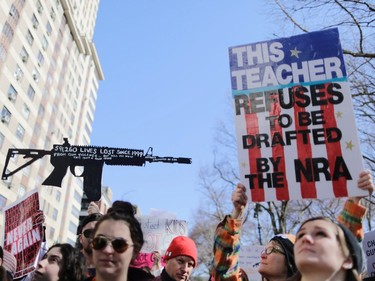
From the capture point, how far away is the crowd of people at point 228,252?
1.75m

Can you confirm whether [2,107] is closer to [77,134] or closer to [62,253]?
[77,134]

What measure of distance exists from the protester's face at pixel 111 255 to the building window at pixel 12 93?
1126 inches

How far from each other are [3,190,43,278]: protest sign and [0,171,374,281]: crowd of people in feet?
0.73

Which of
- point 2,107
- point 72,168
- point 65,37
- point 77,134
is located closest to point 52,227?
point 77,134

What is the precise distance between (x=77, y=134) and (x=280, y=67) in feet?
155

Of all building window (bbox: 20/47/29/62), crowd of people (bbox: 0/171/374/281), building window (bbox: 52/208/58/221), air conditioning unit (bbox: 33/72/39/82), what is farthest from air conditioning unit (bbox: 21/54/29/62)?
crowd of people (bbox: 0/171/374/281)

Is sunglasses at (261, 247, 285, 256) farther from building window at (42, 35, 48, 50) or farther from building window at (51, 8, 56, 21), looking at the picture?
building window at (51, 8, 56, 21)

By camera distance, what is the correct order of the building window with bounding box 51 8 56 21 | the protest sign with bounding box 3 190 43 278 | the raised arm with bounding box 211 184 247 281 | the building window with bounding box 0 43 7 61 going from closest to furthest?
1. the raised arm with bounding box 211 184 247 281
2. the protest sign with bounding box 3 190 43 278
3. the building window with bounding box 0 43 7 61
4. the building window with bounding box 51 8 56 21

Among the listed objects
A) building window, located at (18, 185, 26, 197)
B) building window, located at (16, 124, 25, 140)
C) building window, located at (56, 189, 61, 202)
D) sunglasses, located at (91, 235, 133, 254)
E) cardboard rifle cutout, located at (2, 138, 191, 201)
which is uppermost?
building window, located at (16, 124, 25, 140)

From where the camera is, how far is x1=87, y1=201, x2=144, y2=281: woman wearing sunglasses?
1.95 meters

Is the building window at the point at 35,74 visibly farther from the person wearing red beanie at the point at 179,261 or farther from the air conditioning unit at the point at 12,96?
the person wearing red beanie at the point at 179,261

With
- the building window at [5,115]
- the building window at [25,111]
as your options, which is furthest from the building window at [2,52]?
the building window at [25,111]

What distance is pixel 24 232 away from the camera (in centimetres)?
381

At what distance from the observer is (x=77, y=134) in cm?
4784
